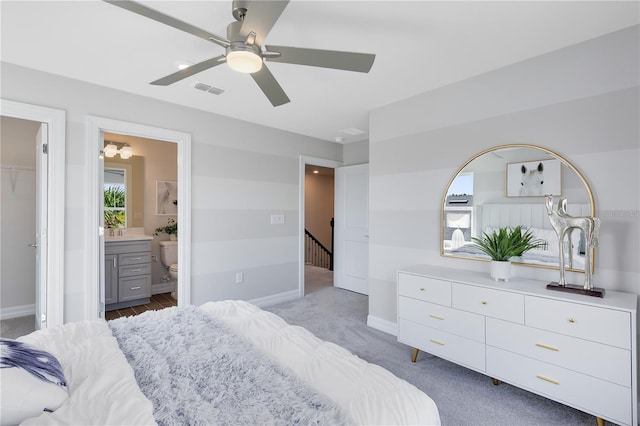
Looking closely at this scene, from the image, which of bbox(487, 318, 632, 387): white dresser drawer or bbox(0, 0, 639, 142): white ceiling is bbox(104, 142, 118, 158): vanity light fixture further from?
bbox(487, 318, 632, 387): white dresser drawer

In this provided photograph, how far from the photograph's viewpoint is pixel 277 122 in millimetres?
Answer: 4160

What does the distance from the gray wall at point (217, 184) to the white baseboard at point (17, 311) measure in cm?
149

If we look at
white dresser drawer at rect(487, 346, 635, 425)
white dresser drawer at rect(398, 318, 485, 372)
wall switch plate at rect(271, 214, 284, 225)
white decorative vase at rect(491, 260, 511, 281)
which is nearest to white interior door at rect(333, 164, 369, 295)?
wall switch plate at rect(271, 214, 284, 225)

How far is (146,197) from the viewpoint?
4848mm

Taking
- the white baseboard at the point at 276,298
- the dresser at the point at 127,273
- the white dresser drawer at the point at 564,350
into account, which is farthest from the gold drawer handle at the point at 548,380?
the dresser at the point at 127,273

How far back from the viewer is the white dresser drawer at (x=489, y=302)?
215 centimetres

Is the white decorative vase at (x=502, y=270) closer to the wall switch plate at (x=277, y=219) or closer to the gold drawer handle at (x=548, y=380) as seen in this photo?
the gold drawer handle at (x=548, y=380)

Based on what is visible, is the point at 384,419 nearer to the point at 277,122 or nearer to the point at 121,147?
the point at 277,122

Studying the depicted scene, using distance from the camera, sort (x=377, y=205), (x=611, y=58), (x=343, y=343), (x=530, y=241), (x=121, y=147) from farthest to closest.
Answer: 1. (x=121, y=147)
2. (x=377, y=205)
3. (x=343, y=343)
4. (x=530, y=241)
5. (x=611, y=58)

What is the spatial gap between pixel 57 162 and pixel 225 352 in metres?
2.51

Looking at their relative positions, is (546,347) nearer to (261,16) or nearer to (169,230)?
(261,16)

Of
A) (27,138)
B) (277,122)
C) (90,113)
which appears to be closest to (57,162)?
(90,113)

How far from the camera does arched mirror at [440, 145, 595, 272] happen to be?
2.25m

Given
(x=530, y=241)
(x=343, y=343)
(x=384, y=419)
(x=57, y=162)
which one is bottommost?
(x=343, y=343)
